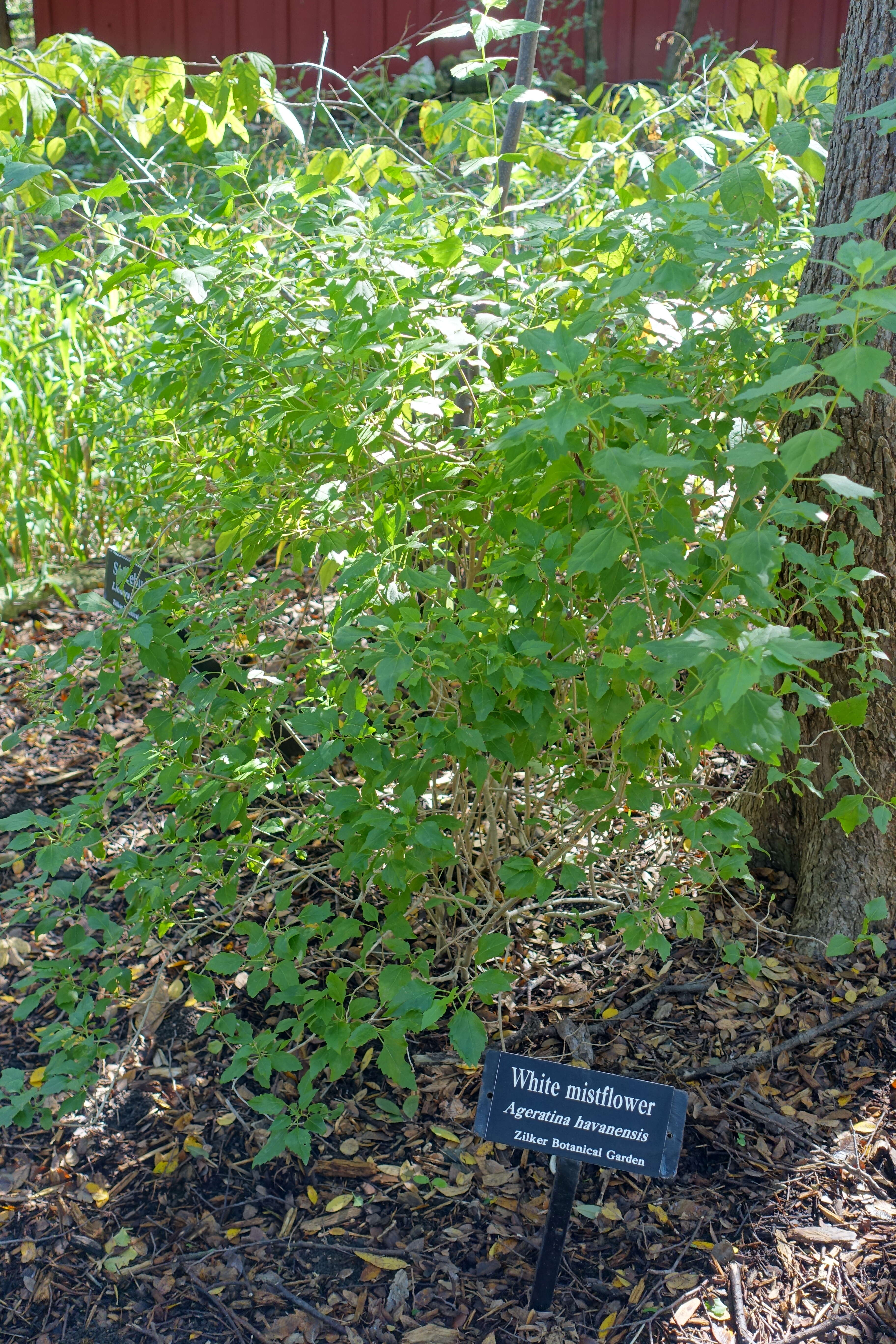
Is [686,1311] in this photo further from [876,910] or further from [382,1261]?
[876,910]

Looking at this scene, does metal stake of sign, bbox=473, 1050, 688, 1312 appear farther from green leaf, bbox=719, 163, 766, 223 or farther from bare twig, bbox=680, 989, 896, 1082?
green leaf, bbox=719, 163, 766, 223

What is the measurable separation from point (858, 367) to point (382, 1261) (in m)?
1.52

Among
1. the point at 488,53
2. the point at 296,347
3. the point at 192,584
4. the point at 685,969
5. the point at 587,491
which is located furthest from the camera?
the point at 488,53

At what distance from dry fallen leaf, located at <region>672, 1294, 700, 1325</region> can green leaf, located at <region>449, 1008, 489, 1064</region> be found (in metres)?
0.52

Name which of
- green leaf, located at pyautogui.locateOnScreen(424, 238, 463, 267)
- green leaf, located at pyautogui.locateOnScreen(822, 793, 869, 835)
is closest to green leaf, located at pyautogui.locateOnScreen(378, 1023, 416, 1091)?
green leaf, located at pyautogui.locateOnScreen(822, 793, 869, 835)

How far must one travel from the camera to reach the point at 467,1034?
152 centimetres

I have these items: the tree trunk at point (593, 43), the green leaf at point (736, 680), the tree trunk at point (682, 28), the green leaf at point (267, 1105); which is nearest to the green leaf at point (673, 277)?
the green leaf at point (736, 680)

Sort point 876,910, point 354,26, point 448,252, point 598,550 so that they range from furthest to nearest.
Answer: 1. point 354,26
2. point 876,910
3. point 448,252
4. point 598,550

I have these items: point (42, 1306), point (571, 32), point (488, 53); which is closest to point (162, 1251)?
point (42, 1306)

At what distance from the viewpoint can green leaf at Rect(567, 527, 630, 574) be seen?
1.24m

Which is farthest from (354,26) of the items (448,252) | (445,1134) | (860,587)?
(445,1134)

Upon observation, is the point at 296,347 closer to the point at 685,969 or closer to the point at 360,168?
the point at 360,168

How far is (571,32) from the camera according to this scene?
10133 millimetres

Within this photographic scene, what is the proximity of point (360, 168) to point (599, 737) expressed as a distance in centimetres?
109
